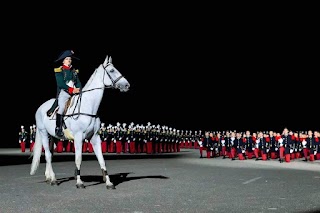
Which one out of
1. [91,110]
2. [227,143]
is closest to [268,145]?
[227,143]

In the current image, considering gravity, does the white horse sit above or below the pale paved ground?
above

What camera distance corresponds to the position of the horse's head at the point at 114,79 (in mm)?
12414

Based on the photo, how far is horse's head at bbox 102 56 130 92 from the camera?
12.4 metres

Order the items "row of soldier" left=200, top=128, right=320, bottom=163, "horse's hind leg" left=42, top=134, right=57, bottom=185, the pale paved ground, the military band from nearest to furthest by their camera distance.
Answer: the pale paved ground → "horse's hind leg" left=42, top=134, right=57, bottom=185 → "row of soldier" left=200, top=128, right=320, bottom=163 → the military band

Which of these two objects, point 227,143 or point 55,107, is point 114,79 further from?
point 227,143

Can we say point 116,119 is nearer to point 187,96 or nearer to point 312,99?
point 187,96

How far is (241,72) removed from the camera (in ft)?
183

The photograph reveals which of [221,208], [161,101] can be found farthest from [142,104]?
[221,208]

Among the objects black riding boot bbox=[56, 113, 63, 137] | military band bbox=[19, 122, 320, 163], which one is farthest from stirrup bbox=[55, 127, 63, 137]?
military band bbox=[19, 122, 320, 163]

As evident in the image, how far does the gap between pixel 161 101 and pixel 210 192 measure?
46780 millimetres

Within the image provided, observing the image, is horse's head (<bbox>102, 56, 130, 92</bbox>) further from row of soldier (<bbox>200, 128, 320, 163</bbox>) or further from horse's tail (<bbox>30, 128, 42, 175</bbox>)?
row of soldier (<bbox>200, 128, 320, 163</bbox>)

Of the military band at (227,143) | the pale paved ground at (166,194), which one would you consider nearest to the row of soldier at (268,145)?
the military band at (227,143)

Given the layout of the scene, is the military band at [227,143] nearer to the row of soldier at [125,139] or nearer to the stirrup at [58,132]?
the row of soldier at [125,139]

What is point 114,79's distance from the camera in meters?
12.5
